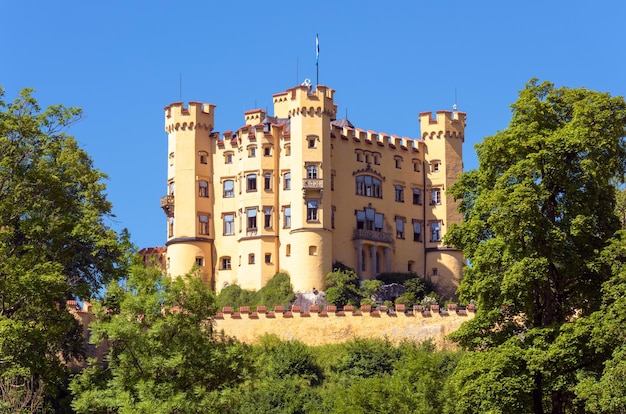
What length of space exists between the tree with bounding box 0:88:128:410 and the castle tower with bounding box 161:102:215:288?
36.3 meters

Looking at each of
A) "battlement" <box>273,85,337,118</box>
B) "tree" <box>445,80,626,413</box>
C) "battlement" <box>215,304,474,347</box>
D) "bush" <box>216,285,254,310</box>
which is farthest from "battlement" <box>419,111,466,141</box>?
"tree" <box>445,80,626,413</box>

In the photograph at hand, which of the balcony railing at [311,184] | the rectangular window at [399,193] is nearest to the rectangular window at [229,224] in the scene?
the balcony railing at [311,184]

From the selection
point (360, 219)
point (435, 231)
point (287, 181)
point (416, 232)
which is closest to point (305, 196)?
point (287, 181)

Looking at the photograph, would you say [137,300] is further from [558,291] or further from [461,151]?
[461,151]

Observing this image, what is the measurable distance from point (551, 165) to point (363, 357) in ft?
84.7

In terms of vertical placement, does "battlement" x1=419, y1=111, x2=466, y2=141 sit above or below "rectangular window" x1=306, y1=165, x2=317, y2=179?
above

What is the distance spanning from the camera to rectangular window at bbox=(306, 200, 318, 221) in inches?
3654

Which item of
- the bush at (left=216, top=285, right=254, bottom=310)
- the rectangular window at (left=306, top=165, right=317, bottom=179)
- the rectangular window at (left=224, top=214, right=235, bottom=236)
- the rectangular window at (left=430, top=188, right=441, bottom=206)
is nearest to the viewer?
the bush at (left=216, top=285, right=254, bottom=310)

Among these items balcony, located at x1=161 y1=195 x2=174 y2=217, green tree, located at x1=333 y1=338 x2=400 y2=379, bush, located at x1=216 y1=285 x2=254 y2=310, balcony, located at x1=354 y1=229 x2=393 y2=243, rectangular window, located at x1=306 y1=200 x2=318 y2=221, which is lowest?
green tree, located at x1=333 y1=338 x2=400 y2=379

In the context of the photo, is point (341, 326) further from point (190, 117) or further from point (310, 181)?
point (190, 117)

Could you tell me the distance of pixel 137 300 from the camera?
49094 mm

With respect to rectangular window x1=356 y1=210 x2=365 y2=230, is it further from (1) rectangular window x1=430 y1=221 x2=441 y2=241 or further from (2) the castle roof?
(2) the castle roof

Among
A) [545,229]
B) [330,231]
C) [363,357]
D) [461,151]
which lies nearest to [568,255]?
[545,229]

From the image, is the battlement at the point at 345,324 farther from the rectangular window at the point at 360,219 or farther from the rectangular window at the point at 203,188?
the rectangular window at the point at 203,188
